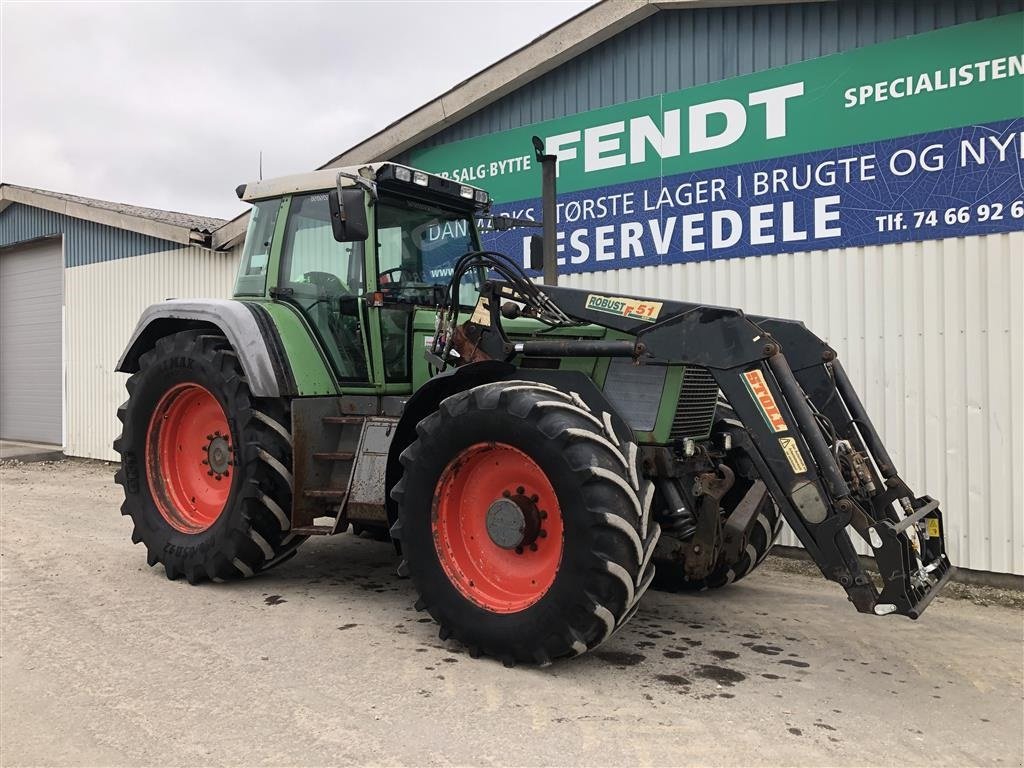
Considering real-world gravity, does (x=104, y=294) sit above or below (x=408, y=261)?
above

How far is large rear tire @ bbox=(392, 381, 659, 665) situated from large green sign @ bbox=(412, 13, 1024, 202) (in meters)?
3.80

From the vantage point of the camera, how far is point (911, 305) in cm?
623

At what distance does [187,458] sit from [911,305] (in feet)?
17.9

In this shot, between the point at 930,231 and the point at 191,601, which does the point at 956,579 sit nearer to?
the point at 930,231

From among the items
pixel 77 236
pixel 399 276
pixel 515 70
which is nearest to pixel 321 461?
pixel 399 276

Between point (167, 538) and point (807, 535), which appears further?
point (167, 538)

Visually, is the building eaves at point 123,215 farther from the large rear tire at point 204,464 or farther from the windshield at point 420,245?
the windshield at point 420,245

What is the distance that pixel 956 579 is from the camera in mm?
6160

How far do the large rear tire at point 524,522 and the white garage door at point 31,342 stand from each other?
40.1 feet

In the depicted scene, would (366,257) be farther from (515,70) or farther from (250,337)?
(515,70)

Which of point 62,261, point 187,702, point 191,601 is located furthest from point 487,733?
point 62,261

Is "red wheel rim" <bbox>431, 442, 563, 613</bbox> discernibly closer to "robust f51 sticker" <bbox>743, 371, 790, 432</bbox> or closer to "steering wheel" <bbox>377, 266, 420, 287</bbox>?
"robust f51 sticker" <bbox>743, 371, 790, 432</bbox>

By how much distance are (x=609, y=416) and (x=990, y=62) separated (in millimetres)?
4074

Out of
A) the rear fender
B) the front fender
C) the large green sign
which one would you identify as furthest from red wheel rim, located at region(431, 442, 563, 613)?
the large green sign
